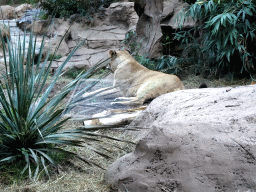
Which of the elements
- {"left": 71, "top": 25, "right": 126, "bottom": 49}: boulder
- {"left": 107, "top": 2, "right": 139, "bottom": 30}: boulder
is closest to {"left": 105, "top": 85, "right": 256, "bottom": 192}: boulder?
{"left": 71, "top": 25, "right": 126, "bottom": 49}: boulder

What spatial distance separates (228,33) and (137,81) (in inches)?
87.0

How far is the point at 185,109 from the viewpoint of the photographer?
2363 mm

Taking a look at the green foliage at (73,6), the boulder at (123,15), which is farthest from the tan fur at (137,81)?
the green foliage at (73,6)

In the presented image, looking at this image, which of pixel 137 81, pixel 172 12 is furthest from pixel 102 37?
pixel 137 81

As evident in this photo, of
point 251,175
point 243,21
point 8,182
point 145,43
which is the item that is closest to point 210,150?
point 251,175

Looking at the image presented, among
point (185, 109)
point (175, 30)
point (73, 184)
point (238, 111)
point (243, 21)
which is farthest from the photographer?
point (175, 30)

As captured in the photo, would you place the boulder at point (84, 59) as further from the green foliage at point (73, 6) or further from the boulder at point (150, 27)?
the green foliage at point (73, 6)

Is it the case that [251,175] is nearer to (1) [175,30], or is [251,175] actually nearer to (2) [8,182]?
(2) [8,182]

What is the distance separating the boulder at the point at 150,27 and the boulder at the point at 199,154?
5052 millimetres

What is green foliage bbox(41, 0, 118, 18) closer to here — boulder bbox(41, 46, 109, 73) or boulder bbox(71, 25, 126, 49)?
boulder bbox(71, 25, 126, 49)

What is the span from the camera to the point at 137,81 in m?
4.82

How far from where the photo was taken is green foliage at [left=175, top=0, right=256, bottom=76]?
206 inches

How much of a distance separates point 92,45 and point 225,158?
844cm

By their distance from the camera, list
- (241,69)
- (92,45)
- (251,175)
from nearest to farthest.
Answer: (251,175), (241,69), (92,45)
